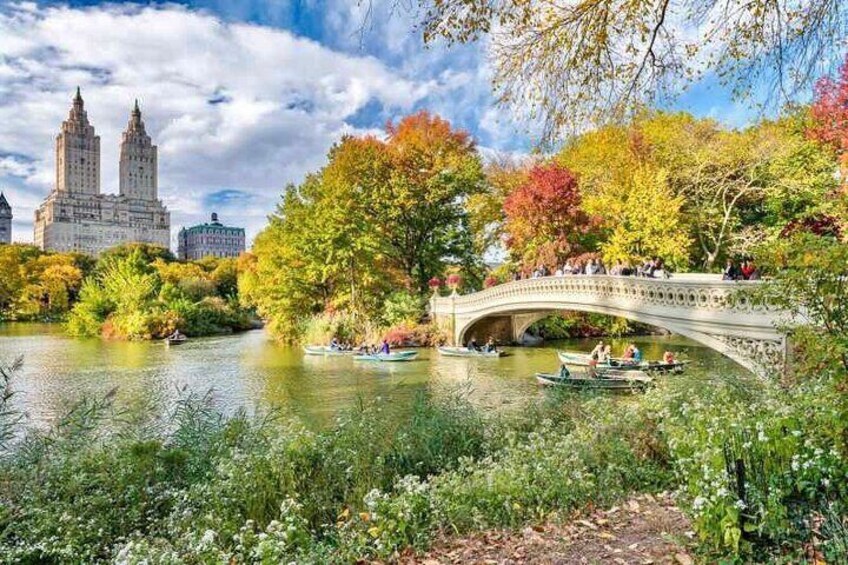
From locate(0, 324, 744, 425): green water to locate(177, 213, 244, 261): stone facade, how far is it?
116 metres

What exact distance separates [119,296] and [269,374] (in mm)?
22084

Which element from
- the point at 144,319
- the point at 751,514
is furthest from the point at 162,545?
the point at 144,319

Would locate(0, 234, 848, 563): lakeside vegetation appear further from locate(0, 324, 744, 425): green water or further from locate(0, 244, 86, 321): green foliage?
locate(0, 244, 86, 321): green foliage

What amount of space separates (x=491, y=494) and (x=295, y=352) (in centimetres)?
2319

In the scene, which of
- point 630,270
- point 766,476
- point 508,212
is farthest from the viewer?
point 508,212

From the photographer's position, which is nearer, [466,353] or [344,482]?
[344,482]

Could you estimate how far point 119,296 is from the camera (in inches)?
1453

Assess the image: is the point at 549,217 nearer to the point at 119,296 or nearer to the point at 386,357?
the point at 386,357

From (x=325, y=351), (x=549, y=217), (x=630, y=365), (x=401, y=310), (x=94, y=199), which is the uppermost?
(x=94, y=199)

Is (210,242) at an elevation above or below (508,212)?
above

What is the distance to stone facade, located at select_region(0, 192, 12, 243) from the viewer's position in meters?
127

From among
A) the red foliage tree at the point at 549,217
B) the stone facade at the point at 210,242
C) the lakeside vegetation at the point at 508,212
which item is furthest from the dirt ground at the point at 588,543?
the stone facade at the point at 210,242

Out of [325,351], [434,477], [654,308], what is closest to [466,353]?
[325,351]

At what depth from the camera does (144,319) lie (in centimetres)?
3341
